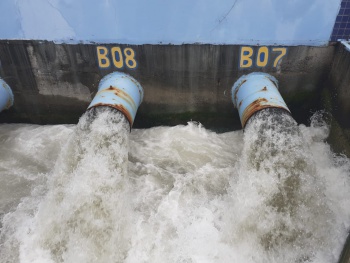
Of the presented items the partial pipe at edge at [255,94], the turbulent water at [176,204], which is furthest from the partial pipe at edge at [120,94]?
the partial pipe at edge at [255,94]

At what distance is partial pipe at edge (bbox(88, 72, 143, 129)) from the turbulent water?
0.20 metres

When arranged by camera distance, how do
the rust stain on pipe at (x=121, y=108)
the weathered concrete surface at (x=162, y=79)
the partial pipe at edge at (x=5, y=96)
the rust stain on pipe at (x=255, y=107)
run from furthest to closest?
the partial pipe at edge at (x=5, y=96), the weathered concrete surface at (x=162, y=79), the rust stain on pipe at (x=121, y=108), the rust stain on pipe at (x=255, y=107)

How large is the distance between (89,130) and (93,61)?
6.03 ft

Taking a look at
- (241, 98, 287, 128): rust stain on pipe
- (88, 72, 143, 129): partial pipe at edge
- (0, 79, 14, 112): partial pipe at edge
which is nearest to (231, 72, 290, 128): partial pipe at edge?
(241, 98, 287, 128): rust stain on pipe

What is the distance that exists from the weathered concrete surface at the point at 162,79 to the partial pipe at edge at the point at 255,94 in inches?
9.3

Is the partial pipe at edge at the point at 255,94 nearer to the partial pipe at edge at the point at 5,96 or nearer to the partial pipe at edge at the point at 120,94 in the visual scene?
the partial pipe at edge at the point at 120,94

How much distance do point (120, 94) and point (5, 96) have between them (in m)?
2.84

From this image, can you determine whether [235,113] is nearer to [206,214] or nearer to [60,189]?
[206,214]

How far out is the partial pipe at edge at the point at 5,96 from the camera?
20.3 ft

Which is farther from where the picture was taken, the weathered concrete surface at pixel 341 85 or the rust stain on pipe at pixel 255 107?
the weathered concrete surface at pixel 341 85

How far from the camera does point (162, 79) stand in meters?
6.15

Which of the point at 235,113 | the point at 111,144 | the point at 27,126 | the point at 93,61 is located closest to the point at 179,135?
the point at 235,113

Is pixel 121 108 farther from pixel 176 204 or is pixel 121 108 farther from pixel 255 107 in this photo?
pixel 255 107

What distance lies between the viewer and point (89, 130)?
481 centimetres
